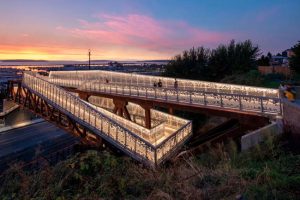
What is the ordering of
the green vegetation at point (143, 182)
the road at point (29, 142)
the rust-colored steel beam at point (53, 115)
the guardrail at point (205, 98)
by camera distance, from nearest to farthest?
1. the green vegetation at point (143, 182)
2. the guardrail at point (205, 98)
3. the rust-colored steel beam at point (53, 115)
4. the road at point (29, 142)

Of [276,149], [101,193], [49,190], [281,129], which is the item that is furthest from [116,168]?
[281,129]

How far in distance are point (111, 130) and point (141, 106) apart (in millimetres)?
5491

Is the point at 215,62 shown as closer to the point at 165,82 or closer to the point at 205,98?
the point at 165,82

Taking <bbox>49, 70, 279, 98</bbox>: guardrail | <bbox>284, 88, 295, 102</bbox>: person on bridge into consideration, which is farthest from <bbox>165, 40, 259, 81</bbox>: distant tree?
<bbox>284, 88, 295, 102</bbox>: person on bridge

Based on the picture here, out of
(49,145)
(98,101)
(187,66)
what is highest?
(187,66)

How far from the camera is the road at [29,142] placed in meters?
26.4

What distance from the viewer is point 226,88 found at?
22453mm

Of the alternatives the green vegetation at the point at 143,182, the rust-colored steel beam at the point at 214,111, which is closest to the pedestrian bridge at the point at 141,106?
the rust-colored steel beam at the point at 214,111

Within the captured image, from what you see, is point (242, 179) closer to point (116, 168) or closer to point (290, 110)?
point (116, 168)

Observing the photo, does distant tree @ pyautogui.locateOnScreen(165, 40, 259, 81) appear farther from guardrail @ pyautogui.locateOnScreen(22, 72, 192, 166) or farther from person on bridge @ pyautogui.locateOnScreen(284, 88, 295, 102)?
person on bridge @ pyautogui.locateOnScreen(284, 88, 295, 102)

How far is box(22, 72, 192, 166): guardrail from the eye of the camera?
15.2m

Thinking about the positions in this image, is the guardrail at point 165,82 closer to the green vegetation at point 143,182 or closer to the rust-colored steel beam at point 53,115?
the rust-colored steel beam at point 53,115

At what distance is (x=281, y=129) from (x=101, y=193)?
875cm

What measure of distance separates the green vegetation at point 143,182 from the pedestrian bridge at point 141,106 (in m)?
8.29
